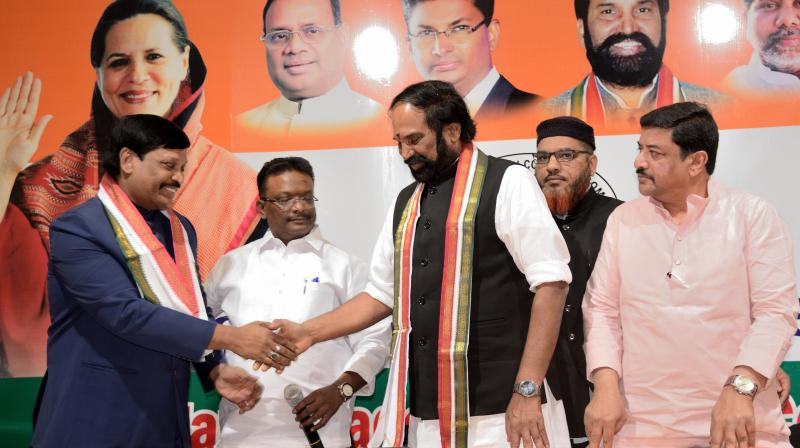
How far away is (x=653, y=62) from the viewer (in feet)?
12.7

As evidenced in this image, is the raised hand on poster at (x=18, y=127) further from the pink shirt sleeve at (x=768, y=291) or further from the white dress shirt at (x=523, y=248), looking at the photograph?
the pink shirt sleeve at (x=768, y=291)

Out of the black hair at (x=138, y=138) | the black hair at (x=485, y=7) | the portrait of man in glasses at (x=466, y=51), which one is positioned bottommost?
the black hair at (x=138, y=138)

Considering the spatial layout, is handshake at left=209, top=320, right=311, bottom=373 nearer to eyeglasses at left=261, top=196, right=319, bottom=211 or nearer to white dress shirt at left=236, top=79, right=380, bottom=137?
eyeglasses at left=261, top=196, right=319, bottom=211

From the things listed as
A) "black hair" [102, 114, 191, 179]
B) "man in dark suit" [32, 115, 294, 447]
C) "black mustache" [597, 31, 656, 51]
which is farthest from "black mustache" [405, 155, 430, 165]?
"black mustache" [597, 31, 656, 51]

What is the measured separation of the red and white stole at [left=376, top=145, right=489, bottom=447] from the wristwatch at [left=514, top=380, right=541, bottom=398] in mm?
193

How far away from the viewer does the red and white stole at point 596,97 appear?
12.7 ft

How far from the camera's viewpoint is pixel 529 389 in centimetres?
229

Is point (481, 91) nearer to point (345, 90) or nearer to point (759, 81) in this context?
point (345, 90)

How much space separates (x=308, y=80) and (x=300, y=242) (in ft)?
3.35

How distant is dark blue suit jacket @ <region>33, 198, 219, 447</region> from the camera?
2619mm

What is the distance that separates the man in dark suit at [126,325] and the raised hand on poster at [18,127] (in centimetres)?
143

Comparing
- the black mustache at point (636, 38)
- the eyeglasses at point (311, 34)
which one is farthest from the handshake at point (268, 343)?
the black mustache at point (636, 38)

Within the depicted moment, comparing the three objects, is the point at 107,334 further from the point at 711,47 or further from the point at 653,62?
the point at 711,47

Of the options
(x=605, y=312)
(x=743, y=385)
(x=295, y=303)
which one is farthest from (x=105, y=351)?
(x=743, y=385)
